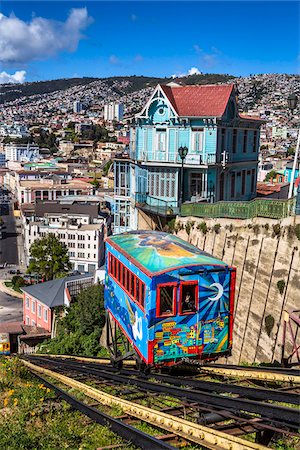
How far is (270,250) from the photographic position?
16.0 meters

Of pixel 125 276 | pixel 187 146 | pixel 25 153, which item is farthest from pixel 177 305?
pixel 25 153

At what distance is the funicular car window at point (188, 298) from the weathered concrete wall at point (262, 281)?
12.9 feet

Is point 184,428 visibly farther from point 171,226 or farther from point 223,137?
point 223,137

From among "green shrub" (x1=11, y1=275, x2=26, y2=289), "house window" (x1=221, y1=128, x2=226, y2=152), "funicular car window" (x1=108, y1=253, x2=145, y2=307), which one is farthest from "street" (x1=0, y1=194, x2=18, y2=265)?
"funicular car window" (x1=108, y1=253, x2=145, y2=307)

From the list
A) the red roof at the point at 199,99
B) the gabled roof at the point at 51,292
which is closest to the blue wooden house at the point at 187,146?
the red roof at the point at 199,99

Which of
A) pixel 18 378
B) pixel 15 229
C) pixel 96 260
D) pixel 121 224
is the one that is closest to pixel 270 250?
pixel 18 378

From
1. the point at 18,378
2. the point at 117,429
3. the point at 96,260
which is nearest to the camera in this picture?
the point at 117,429

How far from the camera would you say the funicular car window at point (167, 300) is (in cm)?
1132

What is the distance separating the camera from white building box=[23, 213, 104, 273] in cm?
6944

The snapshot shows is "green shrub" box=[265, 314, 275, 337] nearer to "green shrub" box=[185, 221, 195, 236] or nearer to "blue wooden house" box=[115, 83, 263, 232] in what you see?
"green shrub" box=[185, 221, 195, 236]

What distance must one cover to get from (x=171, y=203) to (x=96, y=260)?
148 ft

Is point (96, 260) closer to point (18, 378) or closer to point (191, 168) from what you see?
point (191, 168)

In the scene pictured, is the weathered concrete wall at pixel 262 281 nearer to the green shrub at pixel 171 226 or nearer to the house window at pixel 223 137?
the green shrub at pixel 171 226

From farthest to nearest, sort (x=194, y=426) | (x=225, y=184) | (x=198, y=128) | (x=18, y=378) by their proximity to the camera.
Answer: (x=225, y=184) → (x=198, y=128) → (x=18, y=378) → (x=194, y=426)
